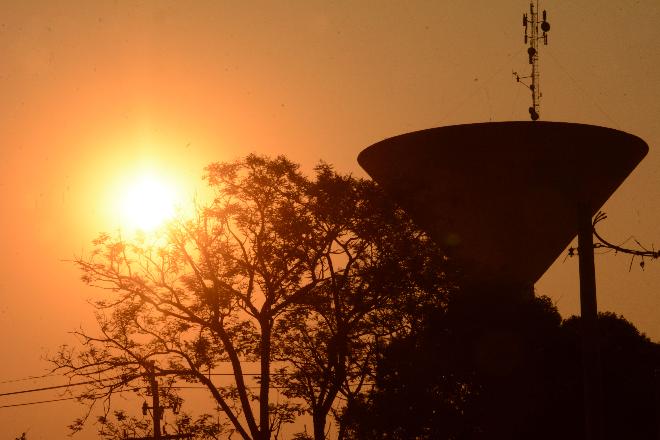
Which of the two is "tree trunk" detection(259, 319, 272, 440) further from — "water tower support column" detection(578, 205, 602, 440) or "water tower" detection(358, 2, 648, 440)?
"water tower support column" detection(578, 205, 602, 440)

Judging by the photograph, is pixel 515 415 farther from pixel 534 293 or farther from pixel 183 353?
pixel 183 353

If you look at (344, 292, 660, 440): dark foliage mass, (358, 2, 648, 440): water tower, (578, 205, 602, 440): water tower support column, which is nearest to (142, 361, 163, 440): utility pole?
(344, 292, 660, 440): dark foliage mass

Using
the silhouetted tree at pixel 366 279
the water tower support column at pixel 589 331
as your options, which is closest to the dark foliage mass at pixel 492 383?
the silhouetted tree at pixel 366 279

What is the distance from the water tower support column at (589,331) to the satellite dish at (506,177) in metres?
14.4

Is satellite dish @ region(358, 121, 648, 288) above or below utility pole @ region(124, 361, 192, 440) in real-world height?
above

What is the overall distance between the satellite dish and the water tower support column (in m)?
14.4

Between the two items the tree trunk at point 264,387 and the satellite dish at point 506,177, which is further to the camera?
the satellite dish at point 506,177

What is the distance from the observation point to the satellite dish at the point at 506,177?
29.2 meters

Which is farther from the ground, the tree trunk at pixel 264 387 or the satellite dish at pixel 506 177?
the satellite dish at pixel 506 177

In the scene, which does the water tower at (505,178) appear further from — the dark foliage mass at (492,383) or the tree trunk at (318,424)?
the tree trunk at (318,424)

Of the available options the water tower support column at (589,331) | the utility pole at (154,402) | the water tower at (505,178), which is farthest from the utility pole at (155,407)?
the water tower support column at (589,331)

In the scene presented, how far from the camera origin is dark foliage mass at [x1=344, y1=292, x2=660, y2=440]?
2595 centimetres

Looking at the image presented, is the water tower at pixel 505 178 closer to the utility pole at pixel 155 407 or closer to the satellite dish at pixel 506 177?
the satellite dish at pixel 506 177

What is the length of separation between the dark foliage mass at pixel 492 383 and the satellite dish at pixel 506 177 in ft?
5.73
